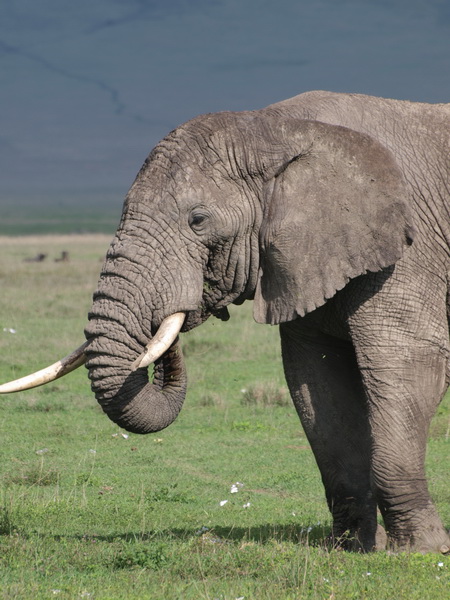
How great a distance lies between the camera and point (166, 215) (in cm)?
566

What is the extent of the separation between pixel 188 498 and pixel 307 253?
132 inches

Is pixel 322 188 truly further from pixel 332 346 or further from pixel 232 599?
pixel 232 599

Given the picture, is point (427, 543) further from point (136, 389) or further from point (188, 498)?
point (188, 498)

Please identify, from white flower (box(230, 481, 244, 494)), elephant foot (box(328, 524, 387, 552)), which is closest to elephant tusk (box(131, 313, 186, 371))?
elephant foot (box(328, 524, 387, 552))

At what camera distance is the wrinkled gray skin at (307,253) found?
5.61 meters

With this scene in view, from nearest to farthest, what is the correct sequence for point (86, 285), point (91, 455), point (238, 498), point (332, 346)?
point (332, 346), point (238, 498), point (91, 455), point (86, 285)

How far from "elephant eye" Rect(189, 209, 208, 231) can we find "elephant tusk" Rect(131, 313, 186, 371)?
19.7 inches

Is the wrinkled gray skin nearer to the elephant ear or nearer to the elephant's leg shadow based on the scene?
the elephant ear

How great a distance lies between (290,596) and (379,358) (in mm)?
1456

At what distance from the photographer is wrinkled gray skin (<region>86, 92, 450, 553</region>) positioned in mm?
5613

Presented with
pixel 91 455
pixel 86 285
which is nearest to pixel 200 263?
pixel 91 455

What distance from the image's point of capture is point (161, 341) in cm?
548

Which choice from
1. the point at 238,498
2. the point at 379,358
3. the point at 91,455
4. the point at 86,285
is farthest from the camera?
the point at 86,285

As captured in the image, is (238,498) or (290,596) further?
(238,498)
